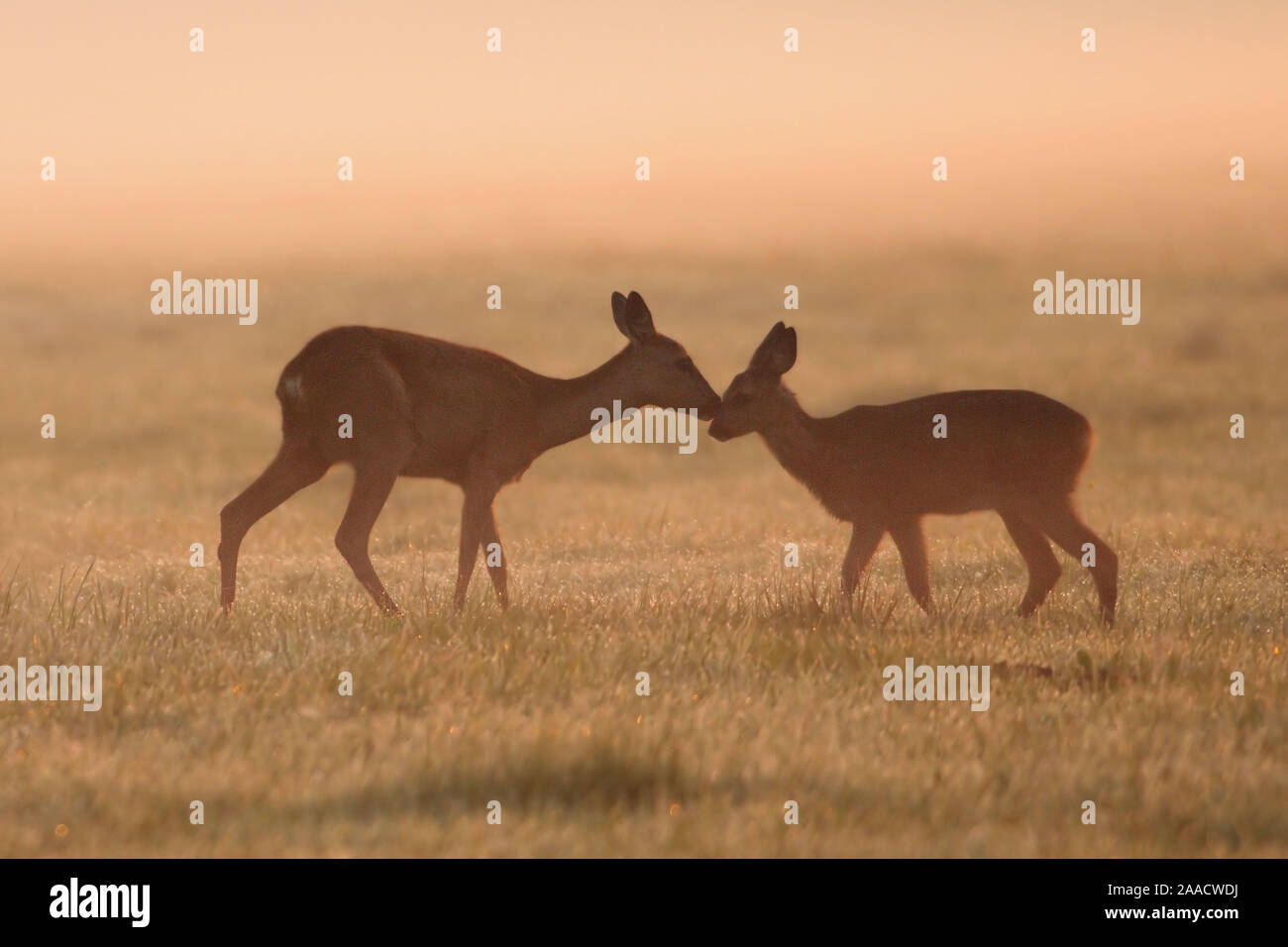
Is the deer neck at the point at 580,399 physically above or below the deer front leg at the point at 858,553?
above

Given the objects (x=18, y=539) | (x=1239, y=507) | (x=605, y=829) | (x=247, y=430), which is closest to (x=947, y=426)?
(x=605, y=829)

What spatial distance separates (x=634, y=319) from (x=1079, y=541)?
315 cm

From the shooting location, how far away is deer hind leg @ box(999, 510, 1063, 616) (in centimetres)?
1034

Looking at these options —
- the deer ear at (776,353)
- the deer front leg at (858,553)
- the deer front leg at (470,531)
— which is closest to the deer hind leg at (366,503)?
the deer front leg at (470,531)

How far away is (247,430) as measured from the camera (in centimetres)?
2459

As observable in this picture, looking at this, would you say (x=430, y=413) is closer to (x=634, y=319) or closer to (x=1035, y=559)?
(x=634, y=319)

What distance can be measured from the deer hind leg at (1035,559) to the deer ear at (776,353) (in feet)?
5.63

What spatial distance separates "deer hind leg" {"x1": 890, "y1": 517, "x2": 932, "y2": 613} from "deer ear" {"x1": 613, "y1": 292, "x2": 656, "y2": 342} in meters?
2.05

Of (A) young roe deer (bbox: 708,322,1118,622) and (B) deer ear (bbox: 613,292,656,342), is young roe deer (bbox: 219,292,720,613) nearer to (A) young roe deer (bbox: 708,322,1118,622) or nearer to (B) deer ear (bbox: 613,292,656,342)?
(B) deer ear (bbox: 613,292,656,342)

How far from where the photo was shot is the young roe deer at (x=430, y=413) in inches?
386

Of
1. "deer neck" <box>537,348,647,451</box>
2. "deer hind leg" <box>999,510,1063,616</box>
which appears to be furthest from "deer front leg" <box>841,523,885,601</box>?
"deer neck" <box>537,348,647,451</box>

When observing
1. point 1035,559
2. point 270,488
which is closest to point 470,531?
point 270,488

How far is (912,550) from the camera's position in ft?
33.7

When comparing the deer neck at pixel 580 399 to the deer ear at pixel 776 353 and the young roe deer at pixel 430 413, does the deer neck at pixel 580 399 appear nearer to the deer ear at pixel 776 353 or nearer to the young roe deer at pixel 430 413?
the young roe deer at pixel 430 413
